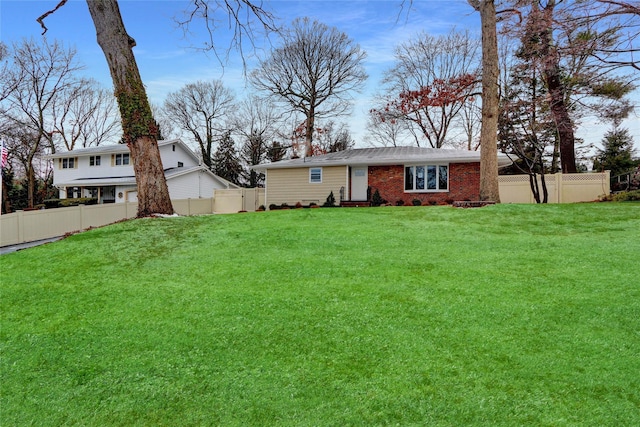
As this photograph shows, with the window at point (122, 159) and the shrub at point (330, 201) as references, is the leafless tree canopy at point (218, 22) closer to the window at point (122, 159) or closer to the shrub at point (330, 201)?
the shrub at point (330, 201)

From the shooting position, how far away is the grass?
2340 mm

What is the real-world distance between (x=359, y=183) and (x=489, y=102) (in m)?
8.46

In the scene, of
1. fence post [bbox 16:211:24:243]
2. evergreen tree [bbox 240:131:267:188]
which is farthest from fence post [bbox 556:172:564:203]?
evergreen tree [bbox 240:131:267:188]

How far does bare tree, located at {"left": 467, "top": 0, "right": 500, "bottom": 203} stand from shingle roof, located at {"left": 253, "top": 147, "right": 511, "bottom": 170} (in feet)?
18.6

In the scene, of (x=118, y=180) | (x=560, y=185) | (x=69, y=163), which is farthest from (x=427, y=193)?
(x=69, y=163)

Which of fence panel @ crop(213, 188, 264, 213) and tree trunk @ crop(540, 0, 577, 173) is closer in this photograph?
tree trunk @ crop(540, 0, 577, 173)

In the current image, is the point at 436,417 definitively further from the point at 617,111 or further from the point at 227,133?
the point at 227,133

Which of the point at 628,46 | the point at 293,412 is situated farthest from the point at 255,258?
the point at 628,46

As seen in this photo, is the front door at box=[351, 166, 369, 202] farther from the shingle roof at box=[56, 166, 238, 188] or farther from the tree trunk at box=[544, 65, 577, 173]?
the shingle roof at box=[56, 166, 238, 188]

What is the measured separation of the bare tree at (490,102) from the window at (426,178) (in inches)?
253

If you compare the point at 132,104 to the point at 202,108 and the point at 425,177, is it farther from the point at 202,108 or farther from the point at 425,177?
the point at 202,108

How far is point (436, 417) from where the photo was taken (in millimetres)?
2189

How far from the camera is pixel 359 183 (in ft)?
60.8

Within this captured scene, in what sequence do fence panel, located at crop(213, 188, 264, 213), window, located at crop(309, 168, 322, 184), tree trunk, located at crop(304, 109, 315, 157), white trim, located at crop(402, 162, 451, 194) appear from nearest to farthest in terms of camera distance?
white trim, located at crop(402, 162, 451, 194), window, located at crop(309, 168, 322, 184), fence panel, located at crop(213, 188, 264, 213), tree trunk, located at crop(304, 109, 315, 157)
